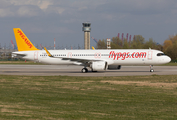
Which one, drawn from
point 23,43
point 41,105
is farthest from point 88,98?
point 23,43

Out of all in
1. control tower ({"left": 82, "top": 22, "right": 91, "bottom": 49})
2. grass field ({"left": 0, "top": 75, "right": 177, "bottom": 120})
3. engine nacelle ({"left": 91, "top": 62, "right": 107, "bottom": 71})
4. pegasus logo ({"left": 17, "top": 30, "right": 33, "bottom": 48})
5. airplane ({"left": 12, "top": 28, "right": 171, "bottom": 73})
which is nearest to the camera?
grass field ({"left": 0, "top": 75, "right": 177, "bottom": 120})

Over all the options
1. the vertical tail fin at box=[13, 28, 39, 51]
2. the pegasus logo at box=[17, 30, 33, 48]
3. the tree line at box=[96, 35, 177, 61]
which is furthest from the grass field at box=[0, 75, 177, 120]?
the tree line at box=[96, 35, 177, 61]

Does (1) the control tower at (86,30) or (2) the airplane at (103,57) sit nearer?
(2) the airplane at (103,57)

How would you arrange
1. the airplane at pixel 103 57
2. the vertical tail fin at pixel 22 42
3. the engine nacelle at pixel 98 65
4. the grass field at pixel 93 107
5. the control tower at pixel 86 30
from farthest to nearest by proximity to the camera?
the control tower at pixel 86 30 → the vertical tail fin at pixel 22 42 → the airplane at pixel 103 57 → the engine nacelle at pixel 98 65 → the grass field at pixel 93 107

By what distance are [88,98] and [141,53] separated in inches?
980

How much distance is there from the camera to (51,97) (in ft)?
49.8

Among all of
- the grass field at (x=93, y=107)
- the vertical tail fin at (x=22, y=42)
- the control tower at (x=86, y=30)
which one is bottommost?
the grass field at (x=93, y=107)

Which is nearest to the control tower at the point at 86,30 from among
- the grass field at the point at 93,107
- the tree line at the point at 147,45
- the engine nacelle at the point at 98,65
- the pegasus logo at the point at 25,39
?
the tree line at the point at 147,45

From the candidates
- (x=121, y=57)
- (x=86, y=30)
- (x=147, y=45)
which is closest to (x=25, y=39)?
Result: (x=121, y=57)

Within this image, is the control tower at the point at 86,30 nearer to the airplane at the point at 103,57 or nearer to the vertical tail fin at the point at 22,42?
the vertical tail fin at the point at 22,42

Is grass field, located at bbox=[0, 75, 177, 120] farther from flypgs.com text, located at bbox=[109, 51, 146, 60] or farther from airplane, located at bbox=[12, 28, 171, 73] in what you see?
flypgs.com text, located at bbox=[109, 51, 146, 60]

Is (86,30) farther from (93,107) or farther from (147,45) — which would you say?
(93,107)

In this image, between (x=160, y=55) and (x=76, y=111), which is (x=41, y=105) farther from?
(x=160, y=55)

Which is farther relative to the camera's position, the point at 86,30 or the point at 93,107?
the point at 86,30
